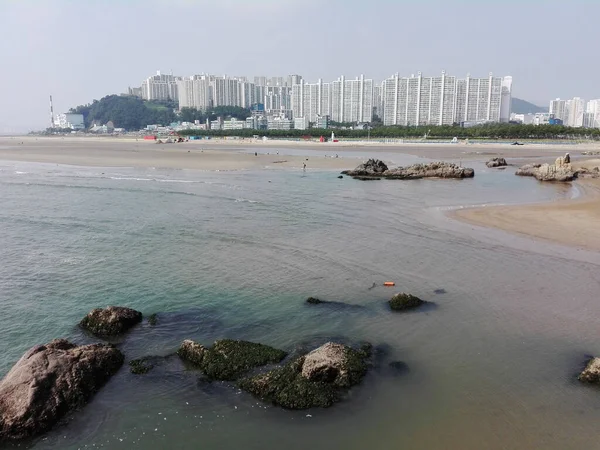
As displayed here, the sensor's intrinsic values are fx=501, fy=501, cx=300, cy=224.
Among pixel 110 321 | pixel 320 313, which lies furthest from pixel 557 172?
pixel 110 321

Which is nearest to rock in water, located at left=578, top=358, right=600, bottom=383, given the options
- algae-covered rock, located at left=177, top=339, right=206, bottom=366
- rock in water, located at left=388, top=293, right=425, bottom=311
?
rock in water, located at left=388, top=293, right=425, bottom=311

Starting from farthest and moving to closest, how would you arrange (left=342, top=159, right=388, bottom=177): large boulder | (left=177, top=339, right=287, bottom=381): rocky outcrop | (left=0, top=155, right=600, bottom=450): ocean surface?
(left=342, top=159, right=388, bottom=177): large boulder
(left=177, top=339, right=287, bottom=381): rocky outcrop
(left=0, top=155, right=600, bottom=450): ocean surface

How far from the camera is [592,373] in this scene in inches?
429

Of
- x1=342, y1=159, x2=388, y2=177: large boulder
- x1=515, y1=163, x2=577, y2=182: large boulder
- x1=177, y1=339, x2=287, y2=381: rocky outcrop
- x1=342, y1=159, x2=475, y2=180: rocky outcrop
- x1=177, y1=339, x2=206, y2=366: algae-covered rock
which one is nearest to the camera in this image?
x1=177, y1=339, x2=287, y2=381: rocky outcrop

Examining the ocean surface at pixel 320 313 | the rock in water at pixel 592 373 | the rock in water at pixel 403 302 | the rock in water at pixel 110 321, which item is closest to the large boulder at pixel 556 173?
the ocean surface at pixel 320 313

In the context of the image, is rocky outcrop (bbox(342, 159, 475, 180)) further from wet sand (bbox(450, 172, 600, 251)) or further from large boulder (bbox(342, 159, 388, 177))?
wet sand (bbox(450, 172, 600, 251))

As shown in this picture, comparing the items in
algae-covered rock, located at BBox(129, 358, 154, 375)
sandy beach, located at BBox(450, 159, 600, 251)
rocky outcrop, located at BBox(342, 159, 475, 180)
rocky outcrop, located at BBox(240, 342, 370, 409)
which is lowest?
algae-covered rock, located at BBox(129, 358, 154, 375)

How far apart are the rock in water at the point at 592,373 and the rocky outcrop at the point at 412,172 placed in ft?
126

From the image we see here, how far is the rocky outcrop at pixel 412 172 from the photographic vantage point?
162ft

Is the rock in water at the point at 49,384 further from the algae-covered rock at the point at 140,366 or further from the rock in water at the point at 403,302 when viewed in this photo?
the rock in water at the point at 403,302

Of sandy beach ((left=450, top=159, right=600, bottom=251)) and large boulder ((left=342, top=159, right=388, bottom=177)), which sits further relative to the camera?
large boulder ((left=342, top=159, right=388, bottom=177))

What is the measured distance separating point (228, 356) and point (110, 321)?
3.80 meters

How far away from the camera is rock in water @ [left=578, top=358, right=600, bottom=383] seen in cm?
1085

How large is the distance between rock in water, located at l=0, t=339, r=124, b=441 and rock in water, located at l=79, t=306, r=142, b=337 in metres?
1.67
